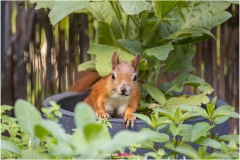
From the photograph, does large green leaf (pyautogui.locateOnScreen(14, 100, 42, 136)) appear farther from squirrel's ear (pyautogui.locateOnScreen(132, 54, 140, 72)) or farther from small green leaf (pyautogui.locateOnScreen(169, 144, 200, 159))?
squirrel's ear (pyautogui.locateOnScreen(132, 54, 140, 72))

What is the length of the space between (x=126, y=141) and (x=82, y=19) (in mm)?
2622

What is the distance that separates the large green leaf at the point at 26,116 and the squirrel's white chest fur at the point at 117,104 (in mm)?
1436

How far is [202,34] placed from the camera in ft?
9.18

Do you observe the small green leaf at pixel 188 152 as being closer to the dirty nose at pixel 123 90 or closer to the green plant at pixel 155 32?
the dirty nose at pixel 123 90

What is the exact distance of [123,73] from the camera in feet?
8.08

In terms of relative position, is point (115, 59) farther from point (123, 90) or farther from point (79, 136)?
point (79, 136)

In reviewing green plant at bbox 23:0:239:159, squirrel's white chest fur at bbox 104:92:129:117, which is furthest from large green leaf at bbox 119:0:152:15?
squirrel's white chest fur at bbox 104:92:129:117

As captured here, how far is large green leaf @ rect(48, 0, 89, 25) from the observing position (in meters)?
2.36

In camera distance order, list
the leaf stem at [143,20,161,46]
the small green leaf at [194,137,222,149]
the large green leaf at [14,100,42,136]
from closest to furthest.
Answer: the large green leaf at [14,100,42,136] → the small green leaf at [194,137,222,149] → the leaf stem at [143,20,161,46]

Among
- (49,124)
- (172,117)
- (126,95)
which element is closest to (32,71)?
(126,95)

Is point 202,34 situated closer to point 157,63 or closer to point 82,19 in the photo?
point 157,63

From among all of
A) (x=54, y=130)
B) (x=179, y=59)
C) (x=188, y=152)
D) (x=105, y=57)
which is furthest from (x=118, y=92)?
(x=54, y=130)

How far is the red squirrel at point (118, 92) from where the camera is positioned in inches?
96.4

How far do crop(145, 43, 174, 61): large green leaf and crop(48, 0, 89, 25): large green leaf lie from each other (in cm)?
37
